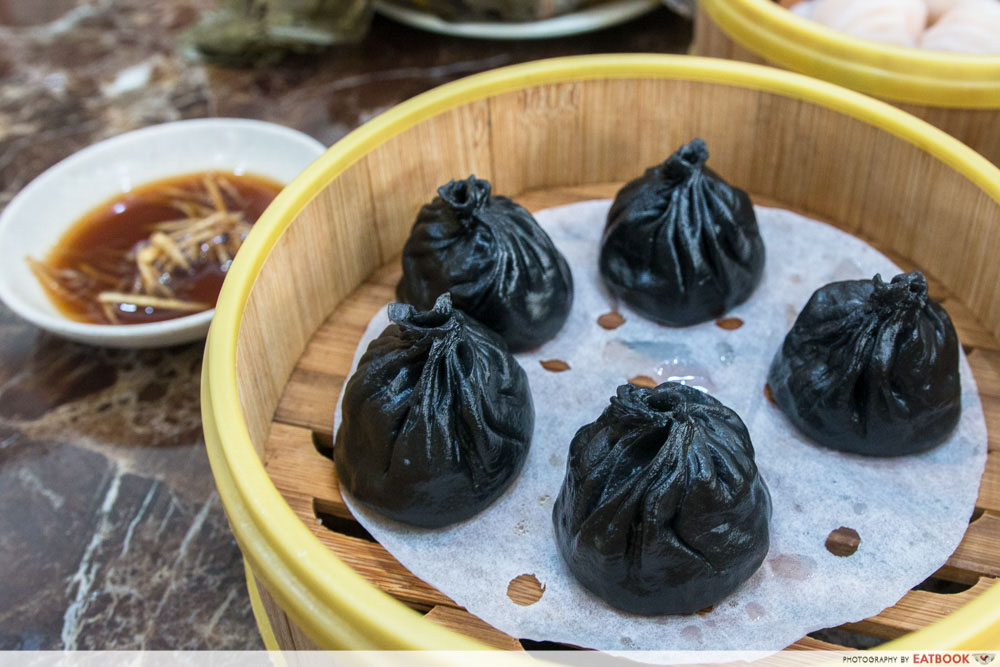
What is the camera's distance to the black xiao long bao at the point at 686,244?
65.2 inches

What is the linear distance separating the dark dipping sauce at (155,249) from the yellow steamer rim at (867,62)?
122 centimetres

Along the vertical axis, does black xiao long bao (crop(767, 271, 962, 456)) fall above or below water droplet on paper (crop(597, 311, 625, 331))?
above

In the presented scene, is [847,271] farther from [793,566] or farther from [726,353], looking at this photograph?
[793,566]

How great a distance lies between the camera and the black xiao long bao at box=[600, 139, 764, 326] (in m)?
1.66

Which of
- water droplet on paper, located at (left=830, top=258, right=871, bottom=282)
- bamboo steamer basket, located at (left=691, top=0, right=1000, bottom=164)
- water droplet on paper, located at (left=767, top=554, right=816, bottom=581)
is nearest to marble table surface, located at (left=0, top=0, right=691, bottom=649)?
water droplet on paper, located at (left=767, top=554, right=816, bottom=581)

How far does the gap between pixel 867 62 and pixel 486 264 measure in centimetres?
90

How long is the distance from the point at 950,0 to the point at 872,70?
65 centimetres

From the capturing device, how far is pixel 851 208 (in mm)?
1896

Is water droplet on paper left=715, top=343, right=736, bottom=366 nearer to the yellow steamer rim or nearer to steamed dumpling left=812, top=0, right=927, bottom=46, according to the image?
the yellow steamer rim

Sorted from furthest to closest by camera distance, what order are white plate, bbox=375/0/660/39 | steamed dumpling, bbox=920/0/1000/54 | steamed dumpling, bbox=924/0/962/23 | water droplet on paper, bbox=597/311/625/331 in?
white plate, bbox=375/0/660/39 → steamed dumpling, bbox=924/0/962/23 → steamed dumpling, bbox=920/0/1000/54 → water droplet on paper, bbox=597/311/625/331

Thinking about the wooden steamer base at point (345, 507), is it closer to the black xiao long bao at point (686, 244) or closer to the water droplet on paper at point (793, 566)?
the water droplet on paper at point (793, 566)

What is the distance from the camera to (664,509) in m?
1.22

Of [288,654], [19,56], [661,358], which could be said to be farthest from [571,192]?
[19,56]

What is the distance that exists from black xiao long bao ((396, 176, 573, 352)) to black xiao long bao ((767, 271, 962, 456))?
44 centimetres
